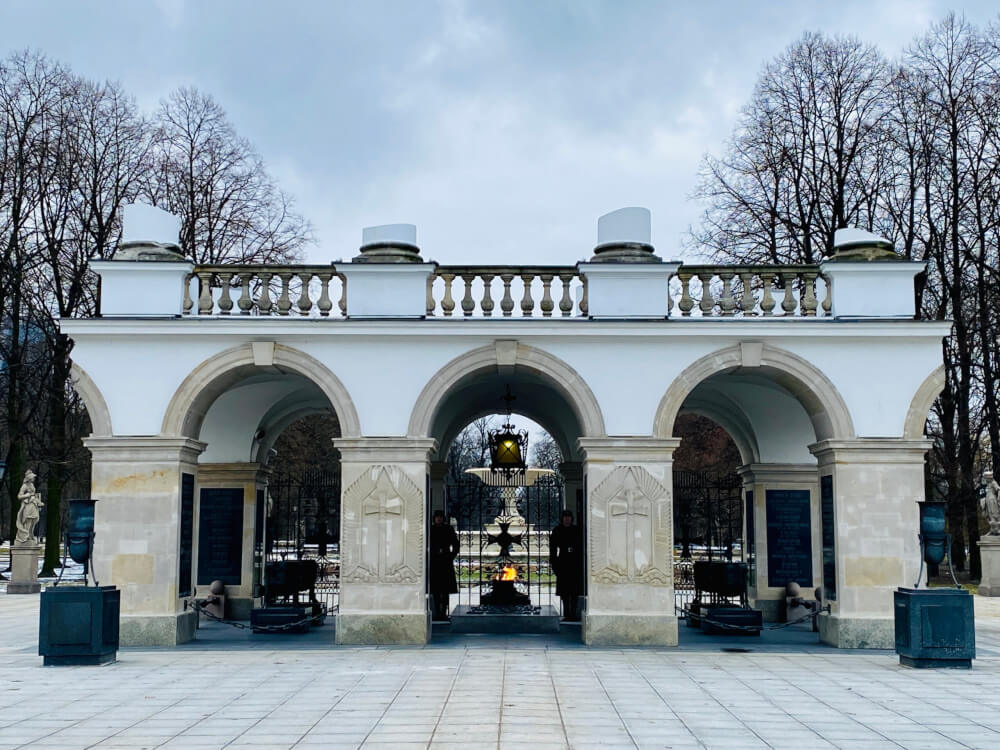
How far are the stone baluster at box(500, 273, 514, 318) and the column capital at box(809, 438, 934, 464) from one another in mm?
4352

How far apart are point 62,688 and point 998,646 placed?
11156mm

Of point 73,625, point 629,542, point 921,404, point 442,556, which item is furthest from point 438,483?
point 921,404

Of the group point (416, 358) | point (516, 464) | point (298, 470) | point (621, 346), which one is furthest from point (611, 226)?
point (298, 470)

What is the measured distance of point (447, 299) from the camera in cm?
1471

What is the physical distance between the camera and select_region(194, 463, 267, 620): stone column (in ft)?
57.5

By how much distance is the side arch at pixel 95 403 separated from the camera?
14.3 metres

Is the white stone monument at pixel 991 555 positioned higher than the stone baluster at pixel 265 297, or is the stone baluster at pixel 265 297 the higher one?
the stone baluster at pixel 265 297

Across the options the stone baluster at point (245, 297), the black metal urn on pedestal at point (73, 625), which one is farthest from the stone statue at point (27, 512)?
the black metal urn on pedestal at point (73, 625)

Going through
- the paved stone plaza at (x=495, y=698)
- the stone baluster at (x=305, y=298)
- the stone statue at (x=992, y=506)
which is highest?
the stone baluster at (x=305, y=298)

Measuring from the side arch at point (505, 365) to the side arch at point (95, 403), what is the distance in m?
3.82

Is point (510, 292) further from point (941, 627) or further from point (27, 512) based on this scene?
point (27, 512)

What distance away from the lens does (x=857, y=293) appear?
1463 centimetres

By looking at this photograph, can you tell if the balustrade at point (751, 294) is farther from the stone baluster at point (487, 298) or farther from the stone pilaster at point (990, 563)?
the stone pilaster at point (990, 563)

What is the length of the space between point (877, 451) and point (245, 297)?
8.28 meters
